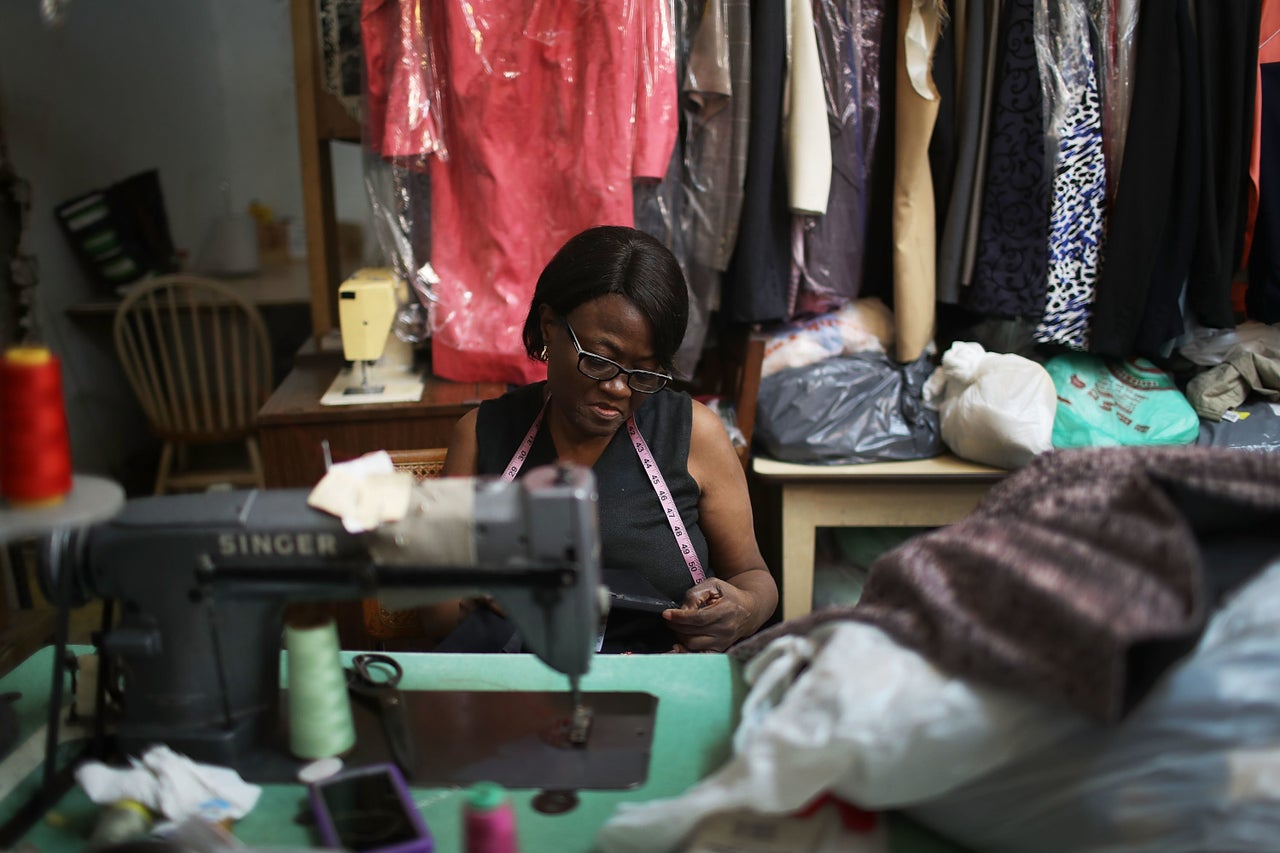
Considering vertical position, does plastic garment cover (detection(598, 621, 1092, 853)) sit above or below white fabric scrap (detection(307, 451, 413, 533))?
below

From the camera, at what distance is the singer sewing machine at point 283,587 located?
1.03m

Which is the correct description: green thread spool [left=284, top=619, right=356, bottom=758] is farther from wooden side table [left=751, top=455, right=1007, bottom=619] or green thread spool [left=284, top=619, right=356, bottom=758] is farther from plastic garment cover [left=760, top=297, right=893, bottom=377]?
plastic garment cover [left=760, top=297, right=893, bottom=377]

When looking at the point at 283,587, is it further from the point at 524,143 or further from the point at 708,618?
the point at 524,143

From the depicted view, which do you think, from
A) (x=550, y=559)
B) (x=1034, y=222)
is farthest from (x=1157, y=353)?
(x=550, y=559)

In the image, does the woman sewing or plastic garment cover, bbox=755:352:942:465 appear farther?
plastic garment cover, bbox=755:352:942:465

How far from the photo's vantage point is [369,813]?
3.14 ft

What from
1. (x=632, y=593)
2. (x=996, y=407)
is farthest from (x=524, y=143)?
(x=632, y=593)

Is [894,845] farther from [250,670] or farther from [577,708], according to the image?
[250,670]

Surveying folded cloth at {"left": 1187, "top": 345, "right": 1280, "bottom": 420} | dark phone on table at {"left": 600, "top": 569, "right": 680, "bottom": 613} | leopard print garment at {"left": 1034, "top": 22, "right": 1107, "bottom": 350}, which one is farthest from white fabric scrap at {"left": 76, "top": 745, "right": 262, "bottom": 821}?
folded cloth at {"left": 1187, "top": 345, "right": 1280, "bottom": 420}

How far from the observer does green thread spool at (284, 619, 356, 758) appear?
1.05m

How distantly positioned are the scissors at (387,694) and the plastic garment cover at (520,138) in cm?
131

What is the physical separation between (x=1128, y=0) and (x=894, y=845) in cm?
225

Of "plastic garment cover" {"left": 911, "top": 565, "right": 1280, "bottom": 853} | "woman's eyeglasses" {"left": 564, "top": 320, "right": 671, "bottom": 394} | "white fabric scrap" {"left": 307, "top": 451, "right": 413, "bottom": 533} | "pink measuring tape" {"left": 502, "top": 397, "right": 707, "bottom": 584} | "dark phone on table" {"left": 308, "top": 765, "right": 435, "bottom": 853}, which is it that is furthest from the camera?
"pink measuring tape" {"left": 502, "top": 397, "right": 707, "bottom": 584}

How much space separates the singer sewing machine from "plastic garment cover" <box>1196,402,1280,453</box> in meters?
1.94
